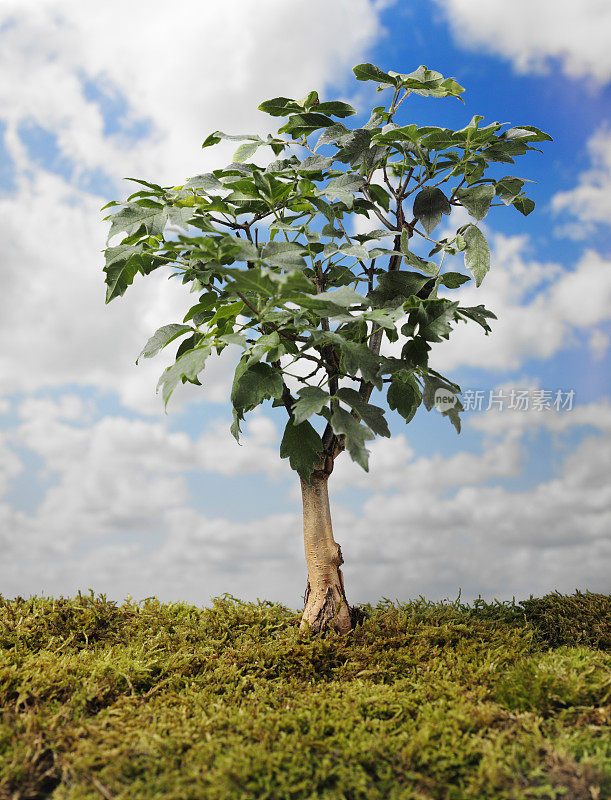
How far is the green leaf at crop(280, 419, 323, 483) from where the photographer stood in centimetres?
195

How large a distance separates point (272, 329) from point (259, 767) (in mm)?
1151

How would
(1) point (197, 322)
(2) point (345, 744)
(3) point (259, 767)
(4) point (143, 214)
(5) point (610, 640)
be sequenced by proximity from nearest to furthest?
(3) point (259, 767), (2) point (345, 744), (4) point (143, 214), (1) point (197, 322), (5) point (610, 640)

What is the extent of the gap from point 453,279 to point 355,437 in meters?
0.66

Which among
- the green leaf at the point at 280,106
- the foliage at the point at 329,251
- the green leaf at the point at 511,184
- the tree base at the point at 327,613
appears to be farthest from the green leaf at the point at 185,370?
the green leaf at the point at 511,184

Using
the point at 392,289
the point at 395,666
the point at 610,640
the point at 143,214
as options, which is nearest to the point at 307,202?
the point at 392,289

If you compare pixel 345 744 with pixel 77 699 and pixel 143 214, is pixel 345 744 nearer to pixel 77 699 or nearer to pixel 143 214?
pixel 77 699

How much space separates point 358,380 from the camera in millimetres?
2150

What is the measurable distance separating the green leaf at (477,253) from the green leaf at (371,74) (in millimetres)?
599

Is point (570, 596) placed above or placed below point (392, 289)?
below

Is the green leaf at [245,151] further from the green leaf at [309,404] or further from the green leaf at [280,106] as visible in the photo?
the green leaf at [309,404]

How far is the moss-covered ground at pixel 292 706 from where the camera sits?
1.36 m

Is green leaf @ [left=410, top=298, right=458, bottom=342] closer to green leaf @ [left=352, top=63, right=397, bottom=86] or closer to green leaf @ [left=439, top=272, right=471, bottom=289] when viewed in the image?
green leaf @ [left=439, top=272, right=471, bottom=289]

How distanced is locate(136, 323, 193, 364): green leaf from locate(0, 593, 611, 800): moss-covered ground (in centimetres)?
99

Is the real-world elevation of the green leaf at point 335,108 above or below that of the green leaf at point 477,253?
above
